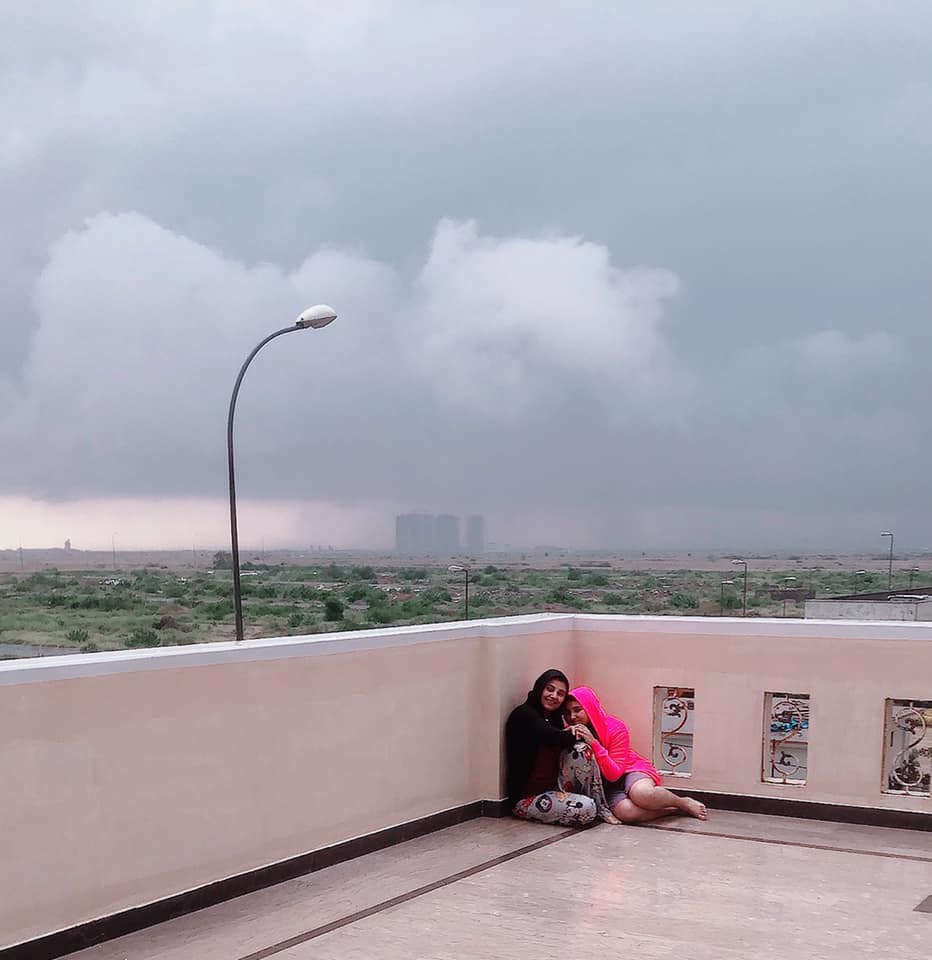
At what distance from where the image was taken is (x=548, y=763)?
6.88 m

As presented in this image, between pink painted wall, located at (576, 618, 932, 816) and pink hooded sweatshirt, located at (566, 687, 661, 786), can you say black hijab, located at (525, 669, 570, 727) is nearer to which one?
pink hooded sweatshirt, located at (566, 687, 661, 786)

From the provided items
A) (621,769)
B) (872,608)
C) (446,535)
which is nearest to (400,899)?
(621,769)

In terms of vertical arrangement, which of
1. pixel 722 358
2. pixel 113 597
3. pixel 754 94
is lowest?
pixel 113 597

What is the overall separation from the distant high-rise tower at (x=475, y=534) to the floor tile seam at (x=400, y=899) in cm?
4533

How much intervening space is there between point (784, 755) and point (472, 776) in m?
1.84

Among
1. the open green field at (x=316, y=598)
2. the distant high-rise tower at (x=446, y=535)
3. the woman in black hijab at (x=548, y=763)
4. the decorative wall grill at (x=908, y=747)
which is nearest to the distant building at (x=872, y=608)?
the open green field at (x=316, y=598)

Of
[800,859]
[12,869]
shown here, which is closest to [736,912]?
[800,859]

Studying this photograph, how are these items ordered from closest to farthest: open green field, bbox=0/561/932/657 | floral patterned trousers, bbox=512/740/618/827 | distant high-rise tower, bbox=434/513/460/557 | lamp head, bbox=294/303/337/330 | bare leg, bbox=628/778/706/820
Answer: floral patterned trousers, bbox=512/740/618/827
bare leg, bbox=628/778/706/820
lamp head, bbox=294/303/337/330
open green field, bbox=0/561/932/657
distant high-rise tower, bbox=434/513/460/557

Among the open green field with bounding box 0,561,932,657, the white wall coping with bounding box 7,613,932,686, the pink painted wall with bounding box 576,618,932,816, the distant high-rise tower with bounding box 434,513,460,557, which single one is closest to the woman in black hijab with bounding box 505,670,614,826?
the white wall coping with bounding box 7,613,932,686

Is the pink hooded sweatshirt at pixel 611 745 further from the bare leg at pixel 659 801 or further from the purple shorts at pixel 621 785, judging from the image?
the bare leg at pixel 659 801

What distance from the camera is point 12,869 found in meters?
4.37

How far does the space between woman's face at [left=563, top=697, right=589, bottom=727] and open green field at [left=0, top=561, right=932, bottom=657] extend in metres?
28.8

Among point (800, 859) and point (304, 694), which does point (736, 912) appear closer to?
point (800, 859)

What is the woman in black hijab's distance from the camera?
6719 mm
